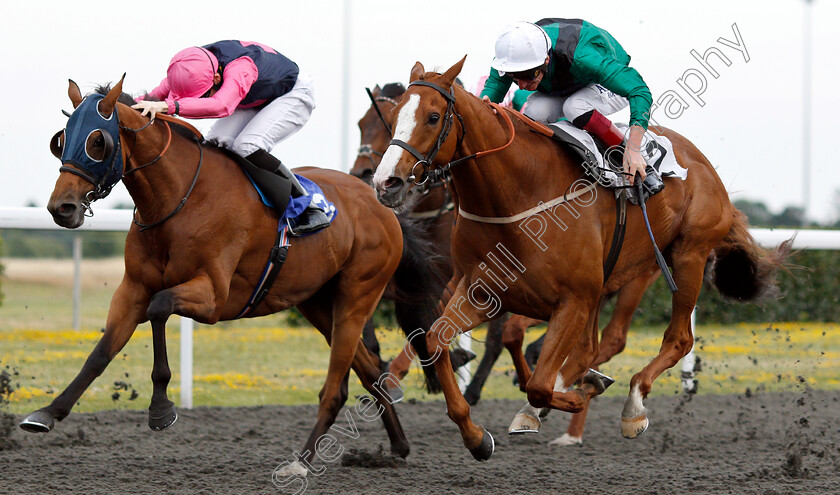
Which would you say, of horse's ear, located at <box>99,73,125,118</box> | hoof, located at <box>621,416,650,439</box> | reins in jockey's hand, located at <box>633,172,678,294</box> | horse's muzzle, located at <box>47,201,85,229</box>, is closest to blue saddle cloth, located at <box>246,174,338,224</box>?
horse's ear, located at <box>99,73,125,118</box>

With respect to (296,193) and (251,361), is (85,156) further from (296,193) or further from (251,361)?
(251,361)

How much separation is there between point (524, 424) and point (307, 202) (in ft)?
4.77

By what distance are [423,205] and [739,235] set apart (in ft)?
6.73

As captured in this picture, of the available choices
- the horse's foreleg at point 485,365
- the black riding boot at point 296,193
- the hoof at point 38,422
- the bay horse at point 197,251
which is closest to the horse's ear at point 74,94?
the bay horse at point 197,251

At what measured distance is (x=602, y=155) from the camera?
13.9 ft

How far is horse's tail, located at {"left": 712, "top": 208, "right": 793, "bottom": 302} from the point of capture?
5227 millimetres

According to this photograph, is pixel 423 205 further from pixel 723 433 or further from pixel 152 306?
pixel 152 306

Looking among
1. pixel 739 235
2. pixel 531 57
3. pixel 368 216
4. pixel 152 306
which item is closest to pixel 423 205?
pixel 368 216

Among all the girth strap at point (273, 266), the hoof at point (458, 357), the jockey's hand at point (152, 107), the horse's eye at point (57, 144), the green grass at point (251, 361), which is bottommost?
the green grass at point (251, 361)

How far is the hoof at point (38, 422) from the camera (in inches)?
135

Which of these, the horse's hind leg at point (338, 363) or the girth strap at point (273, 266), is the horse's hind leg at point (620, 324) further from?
the girth strap at point (273, 266)

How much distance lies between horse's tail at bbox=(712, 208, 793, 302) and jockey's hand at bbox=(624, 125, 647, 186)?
4.11 ft

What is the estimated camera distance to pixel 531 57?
3943 mm

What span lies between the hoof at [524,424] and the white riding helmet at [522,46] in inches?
57.6
